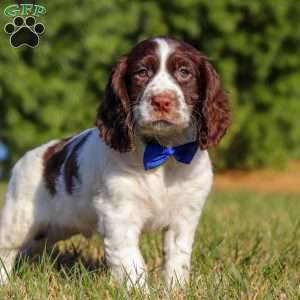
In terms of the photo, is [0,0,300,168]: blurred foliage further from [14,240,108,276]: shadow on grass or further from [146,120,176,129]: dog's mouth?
[146,120,176,129]: dog's mouth

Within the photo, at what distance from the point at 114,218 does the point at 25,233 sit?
1.04 meters

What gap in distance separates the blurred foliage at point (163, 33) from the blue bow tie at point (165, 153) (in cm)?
689

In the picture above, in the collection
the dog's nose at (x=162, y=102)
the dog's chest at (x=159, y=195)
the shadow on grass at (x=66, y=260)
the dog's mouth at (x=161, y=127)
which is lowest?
the shadow on grass at (x=66, y=260)

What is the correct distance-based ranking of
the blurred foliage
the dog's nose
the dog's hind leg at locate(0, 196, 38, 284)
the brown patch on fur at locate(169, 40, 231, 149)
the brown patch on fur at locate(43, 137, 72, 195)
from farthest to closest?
the blurred foliage → the dog's hind leg at locate(0, 196, 38, 284) → the brown patch on fur at locate(43, 137, 72, 195) → the brown patch on fur at locate(169, 40, 231, 149) → the dog's nose

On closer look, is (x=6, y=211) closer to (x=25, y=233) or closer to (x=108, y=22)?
(x=25, y=233)

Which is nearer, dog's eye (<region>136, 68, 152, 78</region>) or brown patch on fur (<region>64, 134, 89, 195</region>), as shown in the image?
dog's eye (<region>136, 68, 152, 78</region>)

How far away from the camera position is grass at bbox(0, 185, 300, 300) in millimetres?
4035

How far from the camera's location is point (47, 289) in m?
4.10

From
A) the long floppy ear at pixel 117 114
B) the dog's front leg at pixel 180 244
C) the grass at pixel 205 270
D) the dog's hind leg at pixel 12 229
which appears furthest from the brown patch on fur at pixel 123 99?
the dog's hind leg at pixel 12 229

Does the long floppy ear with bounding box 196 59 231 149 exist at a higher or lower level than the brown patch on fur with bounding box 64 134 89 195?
higher

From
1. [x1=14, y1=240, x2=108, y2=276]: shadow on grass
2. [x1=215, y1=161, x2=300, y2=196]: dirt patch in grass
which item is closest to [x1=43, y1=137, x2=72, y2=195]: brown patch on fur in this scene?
[x1=14, y1=240, x2=108, y2=276]: shadow on grass

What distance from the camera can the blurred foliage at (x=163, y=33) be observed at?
13.1 meters

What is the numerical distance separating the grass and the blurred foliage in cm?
598

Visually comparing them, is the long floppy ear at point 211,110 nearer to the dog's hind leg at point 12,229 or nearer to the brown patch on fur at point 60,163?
the brown patch on fur at point 60,163
